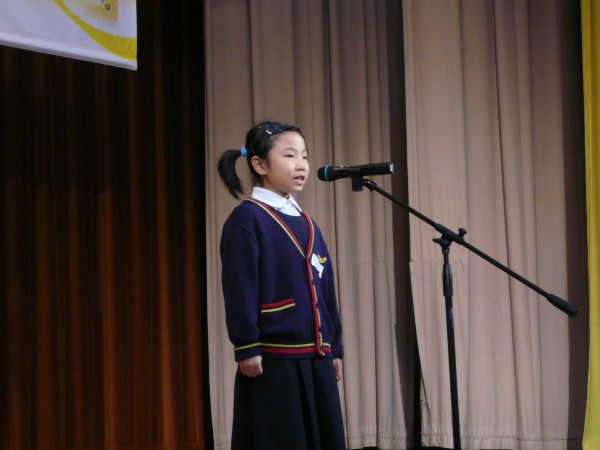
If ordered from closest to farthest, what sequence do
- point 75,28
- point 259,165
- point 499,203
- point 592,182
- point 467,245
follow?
point 467,245 → point 259,165 → point 75,28 → point 592,182 → point 499,203

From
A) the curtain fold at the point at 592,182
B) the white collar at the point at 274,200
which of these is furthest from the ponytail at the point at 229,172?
the curtain fold at the point at 592,182

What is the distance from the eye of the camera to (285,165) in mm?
2287

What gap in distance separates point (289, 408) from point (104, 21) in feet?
5.42

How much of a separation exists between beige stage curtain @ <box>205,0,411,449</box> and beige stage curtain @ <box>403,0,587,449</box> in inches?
10.0

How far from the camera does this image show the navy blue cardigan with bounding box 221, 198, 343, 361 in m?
2.11

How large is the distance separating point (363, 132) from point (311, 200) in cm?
41

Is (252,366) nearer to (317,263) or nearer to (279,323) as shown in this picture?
(279,323)

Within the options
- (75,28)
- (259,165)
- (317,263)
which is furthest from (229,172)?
(75,28)

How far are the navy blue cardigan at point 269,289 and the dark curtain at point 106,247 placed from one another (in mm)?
1535

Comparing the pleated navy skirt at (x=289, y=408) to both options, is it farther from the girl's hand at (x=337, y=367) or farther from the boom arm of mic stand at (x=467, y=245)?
the boom arm of mic stand at (x=467, y=245)

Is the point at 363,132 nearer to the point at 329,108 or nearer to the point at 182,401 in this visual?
the point at 329,108

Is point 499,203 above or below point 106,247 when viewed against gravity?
above

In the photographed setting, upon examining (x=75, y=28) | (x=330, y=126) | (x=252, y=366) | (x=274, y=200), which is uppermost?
(x=75, y=28)

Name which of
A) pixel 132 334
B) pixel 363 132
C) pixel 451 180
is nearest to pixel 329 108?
pixel 363 132
